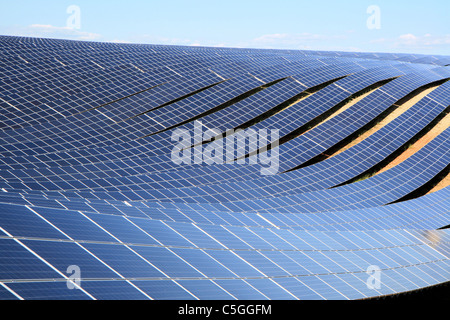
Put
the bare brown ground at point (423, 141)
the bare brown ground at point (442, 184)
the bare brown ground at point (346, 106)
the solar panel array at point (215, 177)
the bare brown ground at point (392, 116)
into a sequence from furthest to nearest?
the bare brown ground at point (346, 106), the bare brown ground at point (392, 116), the bare brown ground at point (423, 141), the bare brown ground at point (442, 184), the solar panel array at point (215, 177)

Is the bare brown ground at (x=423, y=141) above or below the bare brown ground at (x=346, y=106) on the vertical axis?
below

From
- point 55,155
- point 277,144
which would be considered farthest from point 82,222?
point 277,144

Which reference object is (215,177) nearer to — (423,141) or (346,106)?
(346,106)

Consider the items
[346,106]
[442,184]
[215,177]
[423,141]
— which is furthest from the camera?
[346,106]

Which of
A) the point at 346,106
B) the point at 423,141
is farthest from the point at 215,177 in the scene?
the point at 423,141

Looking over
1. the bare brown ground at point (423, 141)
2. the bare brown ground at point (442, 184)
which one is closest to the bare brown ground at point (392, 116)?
the bare brown ground at point (423, 141)

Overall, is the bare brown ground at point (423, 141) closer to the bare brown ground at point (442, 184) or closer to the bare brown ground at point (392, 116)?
the bare brown ground at point (392, 116)

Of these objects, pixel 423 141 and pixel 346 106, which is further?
pixel 346 106
